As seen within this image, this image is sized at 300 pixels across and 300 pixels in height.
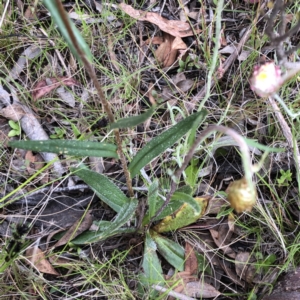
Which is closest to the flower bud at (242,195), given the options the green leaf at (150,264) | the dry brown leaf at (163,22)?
the green leaf at (150,264)

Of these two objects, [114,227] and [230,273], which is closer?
[114,227]

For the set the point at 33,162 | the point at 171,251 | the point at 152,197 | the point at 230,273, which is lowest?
the point at 230,273

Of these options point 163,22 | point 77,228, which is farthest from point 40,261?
point 163,22

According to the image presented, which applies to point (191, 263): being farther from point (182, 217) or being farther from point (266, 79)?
point (266, 79)

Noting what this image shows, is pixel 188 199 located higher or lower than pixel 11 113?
lower

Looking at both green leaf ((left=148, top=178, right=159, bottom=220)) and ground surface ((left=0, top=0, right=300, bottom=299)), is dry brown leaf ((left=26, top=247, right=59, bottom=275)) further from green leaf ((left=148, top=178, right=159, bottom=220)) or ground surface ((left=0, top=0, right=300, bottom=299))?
green leaf ((left=148, top=178, right=159, bottom=220))

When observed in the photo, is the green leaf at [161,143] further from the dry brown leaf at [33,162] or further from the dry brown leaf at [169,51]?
the dry brown leaf at [169,51]
